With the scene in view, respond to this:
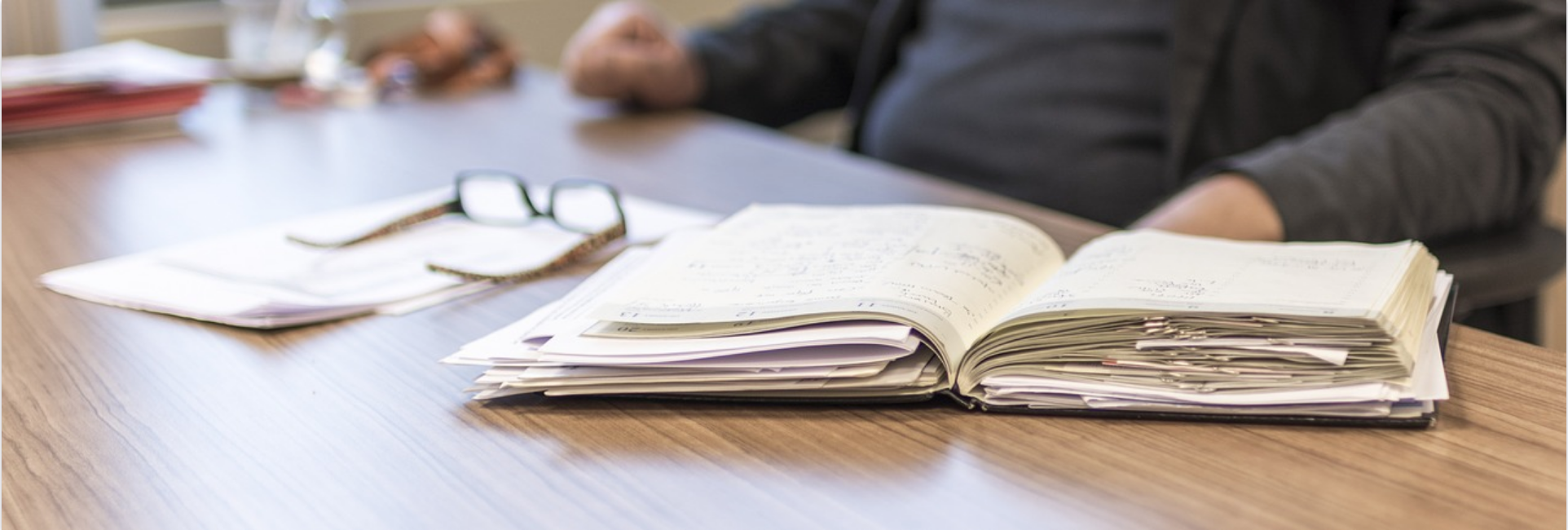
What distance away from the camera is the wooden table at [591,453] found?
0.52m

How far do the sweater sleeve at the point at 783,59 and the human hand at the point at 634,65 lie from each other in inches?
1.8

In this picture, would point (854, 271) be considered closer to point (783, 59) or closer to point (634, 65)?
point (634, 65)

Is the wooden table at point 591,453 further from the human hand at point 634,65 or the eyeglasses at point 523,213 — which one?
the human hand at point 634,65

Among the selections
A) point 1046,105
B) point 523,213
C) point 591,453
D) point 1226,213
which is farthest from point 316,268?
point 1046,105

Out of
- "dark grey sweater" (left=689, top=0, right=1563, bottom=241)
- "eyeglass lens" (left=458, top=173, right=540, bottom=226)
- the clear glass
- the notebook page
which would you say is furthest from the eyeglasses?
the clear glass

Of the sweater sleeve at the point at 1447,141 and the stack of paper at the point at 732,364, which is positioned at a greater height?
the sweater sleeve at the point at 1447,141

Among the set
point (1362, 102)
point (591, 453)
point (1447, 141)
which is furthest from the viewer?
point (1362, 102)

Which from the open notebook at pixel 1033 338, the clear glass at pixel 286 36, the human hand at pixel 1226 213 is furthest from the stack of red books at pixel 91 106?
the human hand at pixel 1226 213

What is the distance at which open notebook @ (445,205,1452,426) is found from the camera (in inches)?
22.8

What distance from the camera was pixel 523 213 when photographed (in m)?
1.00

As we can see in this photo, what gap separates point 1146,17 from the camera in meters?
1.36

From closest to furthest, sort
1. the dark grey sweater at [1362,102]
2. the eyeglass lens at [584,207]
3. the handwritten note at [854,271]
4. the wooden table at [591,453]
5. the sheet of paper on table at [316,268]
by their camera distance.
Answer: the wooden table at [591,453] < the handwritten note at [854,271] < the sheet of paper on table at [316,268] < the eyeglass lens at [584,207] < the dark grey sweater at [1362,102]

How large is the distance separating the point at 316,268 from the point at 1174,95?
2.69 ft

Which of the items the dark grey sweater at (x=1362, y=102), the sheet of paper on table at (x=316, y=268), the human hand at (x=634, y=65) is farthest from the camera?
the human hand at (x=634, y=65)
